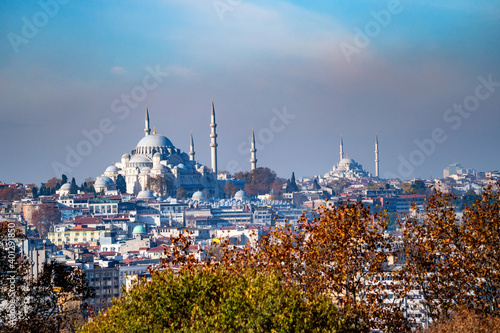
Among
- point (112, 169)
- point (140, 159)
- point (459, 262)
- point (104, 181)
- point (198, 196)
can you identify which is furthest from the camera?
point (112, 169)

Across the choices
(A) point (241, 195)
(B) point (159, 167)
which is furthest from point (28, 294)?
(A) point (241, 195)

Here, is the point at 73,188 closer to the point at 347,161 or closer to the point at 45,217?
the point at 45,217

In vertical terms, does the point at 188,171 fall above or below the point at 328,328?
above

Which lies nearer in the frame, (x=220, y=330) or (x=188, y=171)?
(x=220, y=330)

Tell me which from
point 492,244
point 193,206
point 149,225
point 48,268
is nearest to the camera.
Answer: point 492,244

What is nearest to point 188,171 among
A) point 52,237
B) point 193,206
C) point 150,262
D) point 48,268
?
point 193,206

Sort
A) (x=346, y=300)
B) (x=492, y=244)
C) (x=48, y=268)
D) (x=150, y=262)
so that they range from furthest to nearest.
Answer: (x=150, y=262), (x=48, y=268), (x=492, y=244), (x=346, y=300)

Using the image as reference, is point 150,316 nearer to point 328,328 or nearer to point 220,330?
point 220,330
